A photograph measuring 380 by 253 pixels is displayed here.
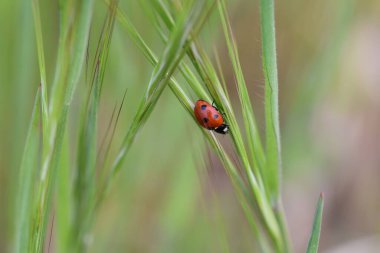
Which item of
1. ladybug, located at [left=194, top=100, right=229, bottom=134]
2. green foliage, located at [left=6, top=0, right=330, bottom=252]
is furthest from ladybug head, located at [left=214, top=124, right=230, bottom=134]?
green foliage, located at [left=6, top=0, right=330, bottom=252]

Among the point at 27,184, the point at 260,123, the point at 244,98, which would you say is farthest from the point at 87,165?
the point at 260,123

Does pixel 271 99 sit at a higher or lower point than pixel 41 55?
lower

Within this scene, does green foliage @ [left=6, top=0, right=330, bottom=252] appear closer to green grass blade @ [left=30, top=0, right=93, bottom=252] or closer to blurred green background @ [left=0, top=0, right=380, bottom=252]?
green grass blade @ [left=30, top=0, right=93, bottom=252]

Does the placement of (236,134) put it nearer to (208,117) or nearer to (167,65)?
(167,65)

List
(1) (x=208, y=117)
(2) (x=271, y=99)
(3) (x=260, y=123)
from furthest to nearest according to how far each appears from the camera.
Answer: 1. (3) (x=260, y=123)
2. (1) (x=208, y=117)
3. (2) (x=271, y=99)

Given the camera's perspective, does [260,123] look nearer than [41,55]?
No

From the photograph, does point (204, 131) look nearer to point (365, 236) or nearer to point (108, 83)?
point (108, 83)
